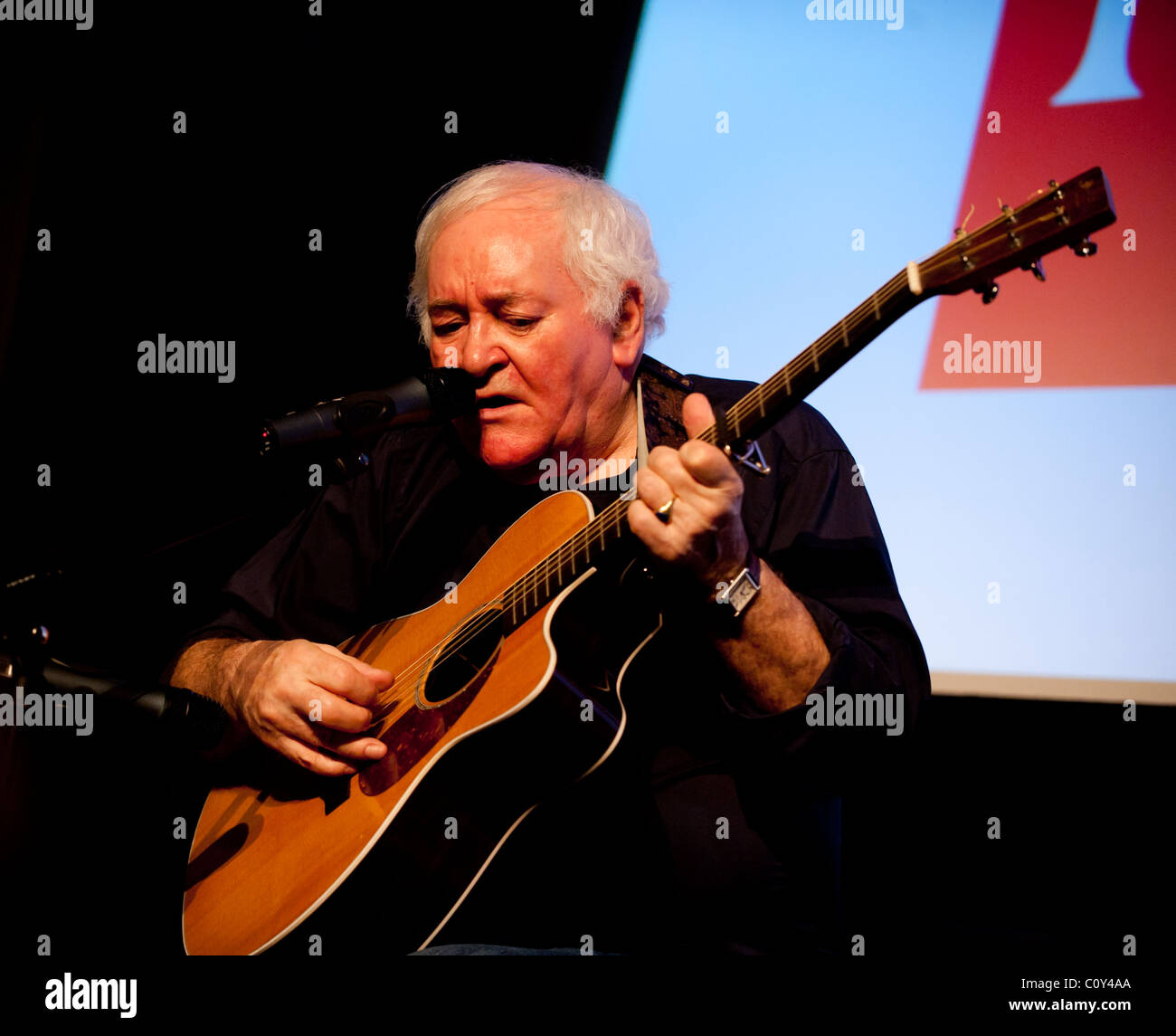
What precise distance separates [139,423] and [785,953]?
2.23 metres

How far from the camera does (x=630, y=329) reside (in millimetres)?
2262

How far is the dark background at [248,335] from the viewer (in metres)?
2.53

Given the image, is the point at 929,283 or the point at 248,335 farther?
the point at 248,335

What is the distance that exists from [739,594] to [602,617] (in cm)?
29

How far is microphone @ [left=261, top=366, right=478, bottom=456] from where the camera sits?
4.91ft

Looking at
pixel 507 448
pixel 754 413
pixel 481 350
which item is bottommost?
pixel 754 413

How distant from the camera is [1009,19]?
8.05ft

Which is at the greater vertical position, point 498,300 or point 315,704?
point 498,300

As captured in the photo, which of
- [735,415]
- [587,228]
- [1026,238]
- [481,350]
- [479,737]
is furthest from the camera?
[587,228]

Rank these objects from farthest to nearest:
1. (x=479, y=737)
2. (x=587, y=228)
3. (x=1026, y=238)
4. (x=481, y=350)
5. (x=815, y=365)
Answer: (x=587, y=228)
(x=481, y=350)
(x=479, y=737)
(x=815, y=365)
(x=1026, y=238)

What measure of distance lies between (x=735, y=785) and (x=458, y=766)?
59 centimetres

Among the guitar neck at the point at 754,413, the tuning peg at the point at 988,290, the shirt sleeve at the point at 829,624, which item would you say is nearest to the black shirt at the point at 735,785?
the shirt sleeve at the point at 829,624

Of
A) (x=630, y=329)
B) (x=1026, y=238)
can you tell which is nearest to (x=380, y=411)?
(x=630, y=329)

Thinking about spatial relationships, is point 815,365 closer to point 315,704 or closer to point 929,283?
point 929,283
